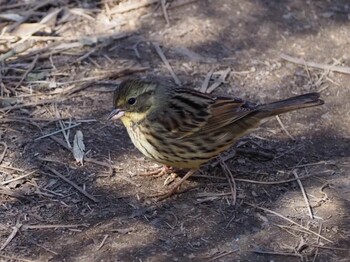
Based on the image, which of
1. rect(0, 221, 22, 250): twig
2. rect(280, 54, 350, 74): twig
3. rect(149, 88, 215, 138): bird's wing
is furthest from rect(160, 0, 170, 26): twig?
rect(0, 221, 22, 250): twig

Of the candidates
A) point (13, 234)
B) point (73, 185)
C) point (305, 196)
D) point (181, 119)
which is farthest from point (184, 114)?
point (13, 234)

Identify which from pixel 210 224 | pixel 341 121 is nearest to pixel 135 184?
pixel 210 224

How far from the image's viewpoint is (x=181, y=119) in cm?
639

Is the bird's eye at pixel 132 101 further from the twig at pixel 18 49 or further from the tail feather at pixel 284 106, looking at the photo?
the twig at pixel 18 49

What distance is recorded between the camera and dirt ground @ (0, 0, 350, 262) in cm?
585

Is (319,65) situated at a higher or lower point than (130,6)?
lower

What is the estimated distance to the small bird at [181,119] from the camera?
20.7 feet

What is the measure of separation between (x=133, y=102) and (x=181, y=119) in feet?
1.32

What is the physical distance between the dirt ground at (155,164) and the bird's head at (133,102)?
0.46 metres

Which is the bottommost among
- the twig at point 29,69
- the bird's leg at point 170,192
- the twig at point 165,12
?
the bird's leg at point 170,192

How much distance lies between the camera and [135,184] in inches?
253

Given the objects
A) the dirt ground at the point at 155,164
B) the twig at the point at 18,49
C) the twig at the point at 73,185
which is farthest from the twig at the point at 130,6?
the twig at the point at 73,185

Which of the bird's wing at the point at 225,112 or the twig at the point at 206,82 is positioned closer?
the bird's wing at the point at 225,112

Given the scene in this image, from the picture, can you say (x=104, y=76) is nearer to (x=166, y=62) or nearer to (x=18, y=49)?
(x=166, y=62)
